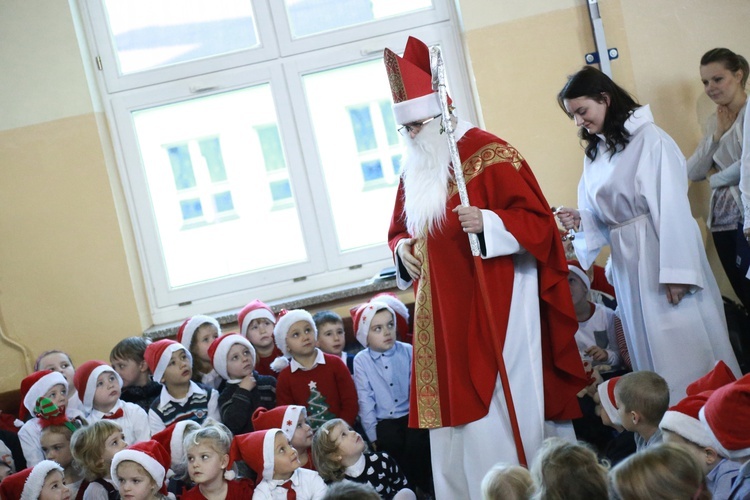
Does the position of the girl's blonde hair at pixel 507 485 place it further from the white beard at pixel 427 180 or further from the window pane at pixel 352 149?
the window pane at pixel 352 149

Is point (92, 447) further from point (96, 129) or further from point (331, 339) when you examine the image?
point (96, 129)

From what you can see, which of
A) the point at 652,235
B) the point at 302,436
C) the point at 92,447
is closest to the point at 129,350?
the point at 92,447

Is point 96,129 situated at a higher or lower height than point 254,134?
higher

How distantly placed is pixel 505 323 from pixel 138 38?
3.42m

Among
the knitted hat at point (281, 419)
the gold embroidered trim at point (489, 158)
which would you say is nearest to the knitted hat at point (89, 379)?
the knitted hat at point (281, 419)

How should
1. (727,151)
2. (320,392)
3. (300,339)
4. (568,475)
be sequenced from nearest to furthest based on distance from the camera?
(568,475) < (320,392) < (300,339) < (727,151)

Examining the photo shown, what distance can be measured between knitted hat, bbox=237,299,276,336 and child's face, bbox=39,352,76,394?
0.92 meters

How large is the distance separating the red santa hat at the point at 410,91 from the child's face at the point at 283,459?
137 centimetres

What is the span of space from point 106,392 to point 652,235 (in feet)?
8.66

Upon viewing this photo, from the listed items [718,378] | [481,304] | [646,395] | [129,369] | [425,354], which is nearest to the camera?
[718,378]

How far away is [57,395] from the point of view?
441 cm

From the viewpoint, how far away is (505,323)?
3.32 m

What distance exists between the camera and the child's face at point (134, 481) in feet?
11.8

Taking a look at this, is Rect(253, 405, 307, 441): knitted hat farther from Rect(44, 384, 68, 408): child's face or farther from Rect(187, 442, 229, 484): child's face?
Rect(44, 384, 68, 408): child's face
